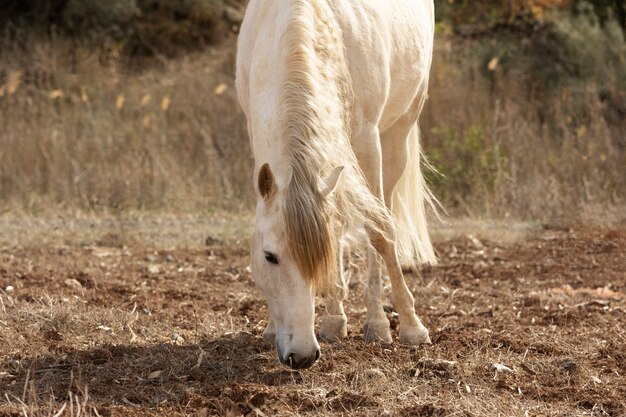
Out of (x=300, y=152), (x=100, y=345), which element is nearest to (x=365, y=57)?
(x=300, y=152)

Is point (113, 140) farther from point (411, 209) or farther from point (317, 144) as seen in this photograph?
point (317, 144)

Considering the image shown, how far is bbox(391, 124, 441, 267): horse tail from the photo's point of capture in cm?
606

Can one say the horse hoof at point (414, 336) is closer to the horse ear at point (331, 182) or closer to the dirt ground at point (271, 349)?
the dirt ground at point (271, 349)

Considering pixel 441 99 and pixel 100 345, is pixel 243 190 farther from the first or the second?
pixel 100 345

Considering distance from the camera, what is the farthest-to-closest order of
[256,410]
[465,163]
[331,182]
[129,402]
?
[465,163] → [331,182] → [129,402] → [256,410]

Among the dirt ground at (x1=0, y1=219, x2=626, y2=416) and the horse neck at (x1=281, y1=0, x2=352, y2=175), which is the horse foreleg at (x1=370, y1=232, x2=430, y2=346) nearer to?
the dirt ground at (x1=0, y1=219, x2=626, y2=416)

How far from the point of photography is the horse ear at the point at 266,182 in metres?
3.92

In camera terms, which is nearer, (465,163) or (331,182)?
(331,182)

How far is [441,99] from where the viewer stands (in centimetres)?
1115

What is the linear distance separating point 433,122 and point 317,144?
281 inches

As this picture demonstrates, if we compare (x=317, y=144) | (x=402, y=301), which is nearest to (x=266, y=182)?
(x=317, y=144)

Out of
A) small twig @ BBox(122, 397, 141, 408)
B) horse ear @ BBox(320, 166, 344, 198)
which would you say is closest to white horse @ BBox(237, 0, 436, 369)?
horse ear @ BBox(320, 166, 344, 198)

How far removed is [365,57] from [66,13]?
11.6m

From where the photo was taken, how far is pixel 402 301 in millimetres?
5094
